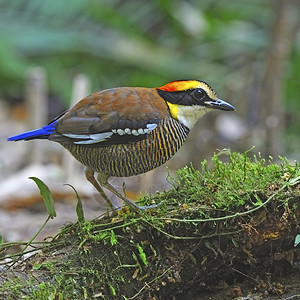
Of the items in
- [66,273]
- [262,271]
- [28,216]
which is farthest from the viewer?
[28,216]

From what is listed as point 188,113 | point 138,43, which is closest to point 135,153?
point 188,113

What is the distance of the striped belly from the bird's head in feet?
0.37

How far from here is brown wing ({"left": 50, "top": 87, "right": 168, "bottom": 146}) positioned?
3.29 metres

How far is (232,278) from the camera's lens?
125 inches

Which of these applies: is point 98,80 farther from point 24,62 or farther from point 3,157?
point 3,157

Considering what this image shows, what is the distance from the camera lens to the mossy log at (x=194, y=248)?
2963 millimetres

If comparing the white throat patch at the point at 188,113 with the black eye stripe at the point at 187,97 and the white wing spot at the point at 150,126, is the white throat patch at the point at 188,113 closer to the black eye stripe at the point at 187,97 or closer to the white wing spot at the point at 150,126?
the black eye stripe at the point at 187,97

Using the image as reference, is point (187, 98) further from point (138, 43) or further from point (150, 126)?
point (138, 43)

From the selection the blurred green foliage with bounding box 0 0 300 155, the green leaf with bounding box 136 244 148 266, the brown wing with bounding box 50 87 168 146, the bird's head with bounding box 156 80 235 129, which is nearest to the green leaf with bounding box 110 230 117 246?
the green leaf with bounding box 136 244 148 266

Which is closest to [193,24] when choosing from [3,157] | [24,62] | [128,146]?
[24,62]

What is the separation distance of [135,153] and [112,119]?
0.76ft

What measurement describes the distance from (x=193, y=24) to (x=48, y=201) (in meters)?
8.45

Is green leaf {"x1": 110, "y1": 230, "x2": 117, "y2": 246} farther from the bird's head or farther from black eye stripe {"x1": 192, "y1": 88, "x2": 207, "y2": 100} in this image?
black eye stripe {"x1": 192, "y1": 88, "x2": 207, "y2": 100}

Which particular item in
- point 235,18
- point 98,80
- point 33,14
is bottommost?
point 98,80
